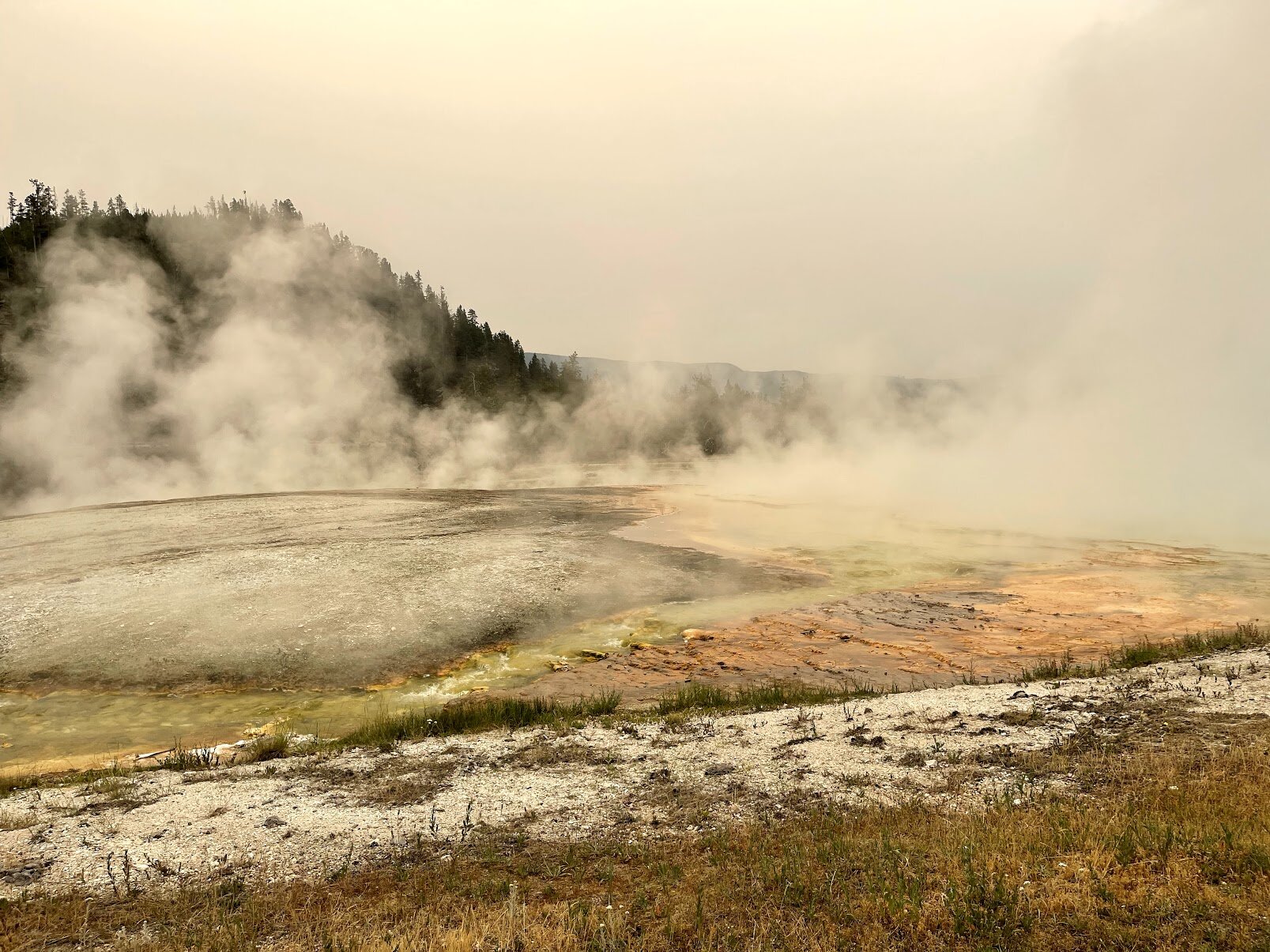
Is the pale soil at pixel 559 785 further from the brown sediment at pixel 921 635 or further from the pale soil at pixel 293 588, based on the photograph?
the pale soil at pixel 293 588

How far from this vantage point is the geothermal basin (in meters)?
12.0

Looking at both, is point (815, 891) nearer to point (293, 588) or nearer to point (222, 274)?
point (293, 588)

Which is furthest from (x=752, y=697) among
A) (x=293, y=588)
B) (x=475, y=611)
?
(x=293, y=588)

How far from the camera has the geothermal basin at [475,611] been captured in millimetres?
11961

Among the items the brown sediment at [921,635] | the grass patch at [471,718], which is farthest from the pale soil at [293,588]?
the brown sediment at [921,635]

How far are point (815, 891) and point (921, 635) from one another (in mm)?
11659

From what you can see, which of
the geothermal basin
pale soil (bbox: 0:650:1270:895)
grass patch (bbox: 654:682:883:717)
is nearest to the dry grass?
pale soil (bbox: 0:650:1270:895)

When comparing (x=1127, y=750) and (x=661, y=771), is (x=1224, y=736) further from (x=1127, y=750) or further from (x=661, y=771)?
(x=661, y=771)

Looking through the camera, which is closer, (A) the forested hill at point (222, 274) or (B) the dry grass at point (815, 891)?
(B) the dry grass at point (815, 891)

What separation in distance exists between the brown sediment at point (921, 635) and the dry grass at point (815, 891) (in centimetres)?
575

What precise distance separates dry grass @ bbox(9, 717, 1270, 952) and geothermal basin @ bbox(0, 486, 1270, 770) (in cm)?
545

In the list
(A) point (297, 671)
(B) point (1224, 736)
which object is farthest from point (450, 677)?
(B) point (1224, 736)

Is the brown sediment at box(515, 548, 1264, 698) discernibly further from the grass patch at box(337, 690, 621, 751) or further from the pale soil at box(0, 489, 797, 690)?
the pale soil at box(0, 489, 797, 690)

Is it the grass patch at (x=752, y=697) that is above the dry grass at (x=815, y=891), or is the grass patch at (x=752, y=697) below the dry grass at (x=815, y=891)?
below
